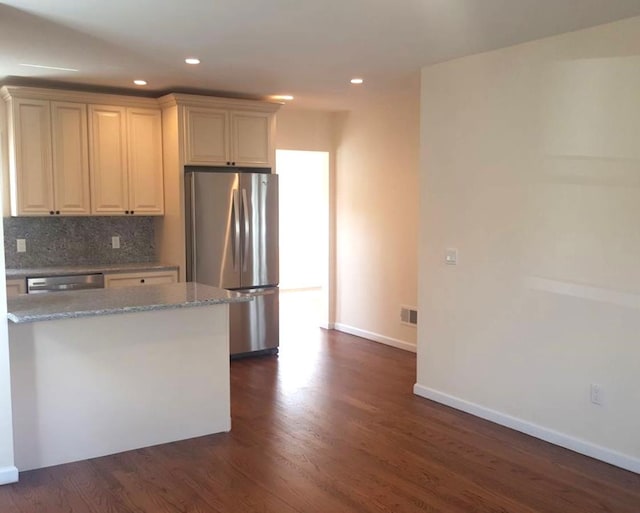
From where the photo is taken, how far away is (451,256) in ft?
14.4

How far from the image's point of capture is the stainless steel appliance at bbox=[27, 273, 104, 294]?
4.90 metres

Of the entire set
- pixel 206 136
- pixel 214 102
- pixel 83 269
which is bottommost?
pixel 83 269

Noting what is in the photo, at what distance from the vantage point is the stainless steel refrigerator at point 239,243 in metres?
5.45

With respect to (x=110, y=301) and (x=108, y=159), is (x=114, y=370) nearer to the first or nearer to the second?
(x=110, y=301)


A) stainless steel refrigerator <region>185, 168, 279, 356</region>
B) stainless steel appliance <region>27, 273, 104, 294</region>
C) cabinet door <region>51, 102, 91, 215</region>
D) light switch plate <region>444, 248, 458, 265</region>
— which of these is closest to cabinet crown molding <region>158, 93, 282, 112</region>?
stainless steel refrigerator <region>185, 168, 279, 356</region>

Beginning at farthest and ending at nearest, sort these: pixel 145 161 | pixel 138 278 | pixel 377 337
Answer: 1. pixel 377 337
2. pixel 145 161
3. pixel 138 278

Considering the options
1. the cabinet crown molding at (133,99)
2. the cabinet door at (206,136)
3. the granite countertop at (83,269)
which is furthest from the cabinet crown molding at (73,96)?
the granite countertop at (83,269)

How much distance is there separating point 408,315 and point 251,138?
7.78 feet

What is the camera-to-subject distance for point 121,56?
417cm

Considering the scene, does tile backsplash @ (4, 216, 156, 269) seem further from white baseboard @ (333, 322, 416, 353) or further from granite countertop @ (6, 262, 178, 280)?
white baseboard @ (333, 322, 416, 353)

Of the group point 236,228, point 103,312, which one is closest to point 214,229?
point 236,228

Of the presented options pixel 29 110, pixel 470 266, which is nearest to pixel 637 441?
pixel 470 266

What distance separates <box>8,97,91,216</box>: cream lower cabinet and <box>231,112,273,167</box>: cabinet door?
1.34 meters

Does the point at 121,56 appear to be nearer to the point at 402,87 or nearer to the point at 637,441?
the point at 402,87
